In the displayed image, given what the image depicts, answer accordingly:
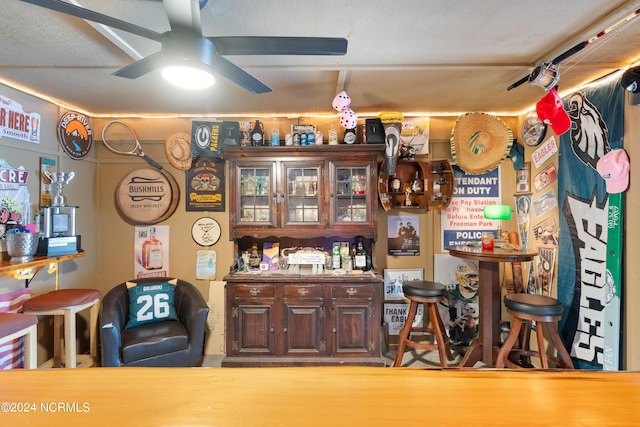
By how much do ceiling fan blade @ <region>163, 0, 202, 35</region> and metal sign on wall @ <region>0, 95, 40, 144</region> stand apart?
232 cm

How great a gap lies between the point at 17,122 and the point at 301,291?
294cm

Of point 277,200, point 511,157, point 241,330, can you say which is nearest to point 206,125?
point 277,200

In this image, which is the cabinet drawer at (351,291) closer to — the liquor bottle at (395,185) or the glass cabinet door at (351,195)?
the glass cabinet door at (351,195)

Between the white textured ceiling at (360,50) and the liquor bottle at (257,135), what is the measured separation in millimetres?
224

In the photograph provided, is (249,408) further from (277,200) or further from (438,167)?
(438,167)

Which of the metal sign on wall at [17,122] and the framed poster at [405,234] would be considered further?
the framed poster at [405,234]

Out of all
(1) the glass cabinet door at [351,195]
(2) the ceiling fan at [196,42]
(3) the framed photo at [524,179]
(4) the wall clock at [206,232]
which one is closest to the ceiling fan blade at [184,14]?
(2) the ceiling fan at [196,42]

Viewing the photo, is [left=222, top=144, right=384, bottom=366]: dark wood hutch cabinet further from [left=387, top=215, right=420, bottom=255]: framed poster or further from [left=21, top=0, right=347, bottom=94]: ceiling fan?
[left=21, top=0, right=347, bottom=94]: ceiling fan

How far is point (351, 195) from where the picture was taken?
3.11 metres

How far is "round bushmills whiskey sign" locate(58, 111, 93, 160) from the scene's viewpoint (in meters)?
3.03

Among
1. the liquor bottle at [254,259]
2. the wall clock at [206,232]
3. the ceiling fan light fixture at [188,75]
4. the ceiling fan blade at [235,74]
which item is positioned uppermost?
the ceiling fan blade at [235,74]

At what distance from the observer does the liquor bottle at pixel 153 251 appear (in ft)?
11.3

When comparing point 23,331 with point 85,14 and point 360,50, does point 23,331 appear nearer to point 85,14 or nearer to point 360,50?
point 85,14

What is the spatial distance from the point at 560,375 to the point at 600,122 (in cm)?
259
